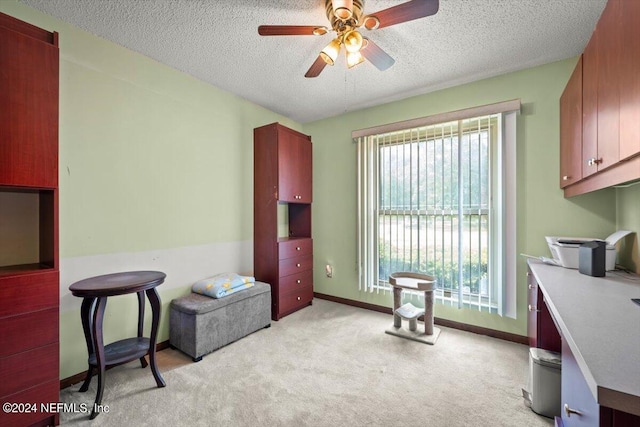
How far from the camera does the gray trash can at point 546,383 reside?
1.50 meters

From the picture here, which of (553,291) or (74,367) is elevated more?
(553,291)

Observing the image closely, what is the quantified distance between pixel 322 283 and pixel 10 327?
295 cm

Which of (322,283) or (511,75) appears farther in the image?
(322,283)

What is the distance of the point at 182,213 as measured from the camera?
8.43 ft

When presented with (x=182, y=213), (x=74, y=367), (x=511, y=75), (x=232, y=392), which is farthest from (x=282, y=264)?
(x=511, y=75)

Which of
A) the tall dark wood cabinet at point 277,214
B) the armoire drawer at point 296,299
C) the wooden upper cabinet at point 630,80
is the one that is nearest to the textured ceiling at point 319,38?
the tall dark wood cabinet at point 277,214

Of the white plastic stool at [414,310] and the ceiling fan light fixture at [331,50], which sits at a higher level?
the ceiling fan light fixture at [331,50]

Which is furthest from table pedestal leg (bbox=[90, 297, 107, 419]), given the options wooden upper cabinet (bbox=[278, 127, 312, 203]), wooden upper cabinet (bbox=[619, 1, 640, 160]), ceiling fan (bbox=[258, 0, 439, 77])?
wooden upper cabinet (bbox=[619, 1, 640, 160])

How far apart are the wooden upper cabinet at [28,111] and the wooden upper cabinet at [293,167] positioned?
191 centimetres

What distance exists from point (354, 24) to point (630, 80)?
1345mm

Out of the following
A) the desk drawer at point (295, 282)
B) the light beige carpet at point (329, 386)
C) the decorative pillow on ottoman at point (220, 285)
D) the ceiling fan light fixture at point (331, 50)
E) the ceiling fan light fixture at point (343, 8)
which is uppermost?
the ceiling fan light fixture at point (343, 8)

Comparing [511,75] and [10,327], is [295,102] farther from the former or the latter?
[10,327]

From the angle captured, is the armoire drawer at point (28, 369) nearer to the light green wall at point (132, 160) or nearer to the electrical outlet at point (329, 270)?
the light green wall at point (132, 160)

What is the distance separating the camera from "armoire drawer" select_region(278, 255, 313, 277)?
121 inches
